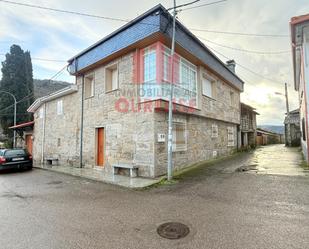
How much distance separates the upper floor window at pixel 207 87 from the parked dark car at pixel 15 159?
11752 mm

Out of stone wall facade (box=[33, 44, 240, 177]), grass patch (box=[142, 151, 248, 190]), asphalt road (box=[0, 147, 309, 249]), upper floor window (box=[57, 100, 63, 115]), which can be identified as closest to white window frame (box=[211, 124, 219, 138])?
stone wall facade (box=[33, 44, 240, 177])

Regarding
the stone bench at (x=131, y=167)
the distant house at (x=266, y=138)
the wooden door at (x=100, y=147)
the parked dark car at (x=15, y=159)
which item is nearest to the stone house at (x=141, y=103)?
the wooden door at (x=100, y=147)

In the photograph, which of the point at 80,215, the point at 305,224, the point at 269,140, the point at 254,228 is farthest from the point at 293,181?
the point at 269,140

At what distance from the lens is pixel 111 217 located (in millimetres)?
4426

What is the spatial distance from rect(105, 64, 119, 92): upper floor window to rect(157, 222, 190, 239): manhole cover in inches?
320

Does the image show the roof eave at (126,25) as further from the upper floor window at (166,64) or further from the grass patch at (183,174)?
the grass patch at (183,174)

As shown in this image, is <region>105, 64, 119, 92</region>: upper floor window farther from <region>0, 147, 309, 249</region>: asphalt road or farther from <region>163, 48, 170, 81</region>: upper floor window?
<region>0, 147, 309, 249</region>: asphalt road

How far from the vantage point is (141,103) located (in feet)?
29.5

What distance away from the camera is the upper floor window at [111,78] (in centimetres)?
1078

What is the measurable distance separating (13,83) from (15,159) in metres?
16.4

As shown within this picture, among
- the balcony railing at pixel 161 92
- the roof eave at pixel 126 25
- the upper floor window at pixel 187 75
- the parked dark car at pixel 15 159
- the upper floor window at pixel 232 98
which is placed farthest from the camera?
the upper floor window at pixel 232 98

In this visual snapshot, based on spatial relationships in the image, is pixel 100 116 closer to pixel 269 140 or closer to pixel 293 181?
pixel 293 181

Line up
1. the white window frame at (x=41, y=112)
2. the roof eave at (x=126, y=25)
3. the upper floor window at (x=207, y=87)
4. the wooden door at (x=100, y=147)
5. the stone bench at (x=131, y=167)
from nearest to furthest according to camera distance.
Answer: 1. the roof eave at (x=126, y=25)
2. the stone bench at (x=131, y=167)
3. the wooden door at (x=100, y=147)
4. the upper floor window at (x=207, y=87)
5. the white window frame at (x=41, y=112)

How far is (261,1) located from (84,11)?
7607mm
